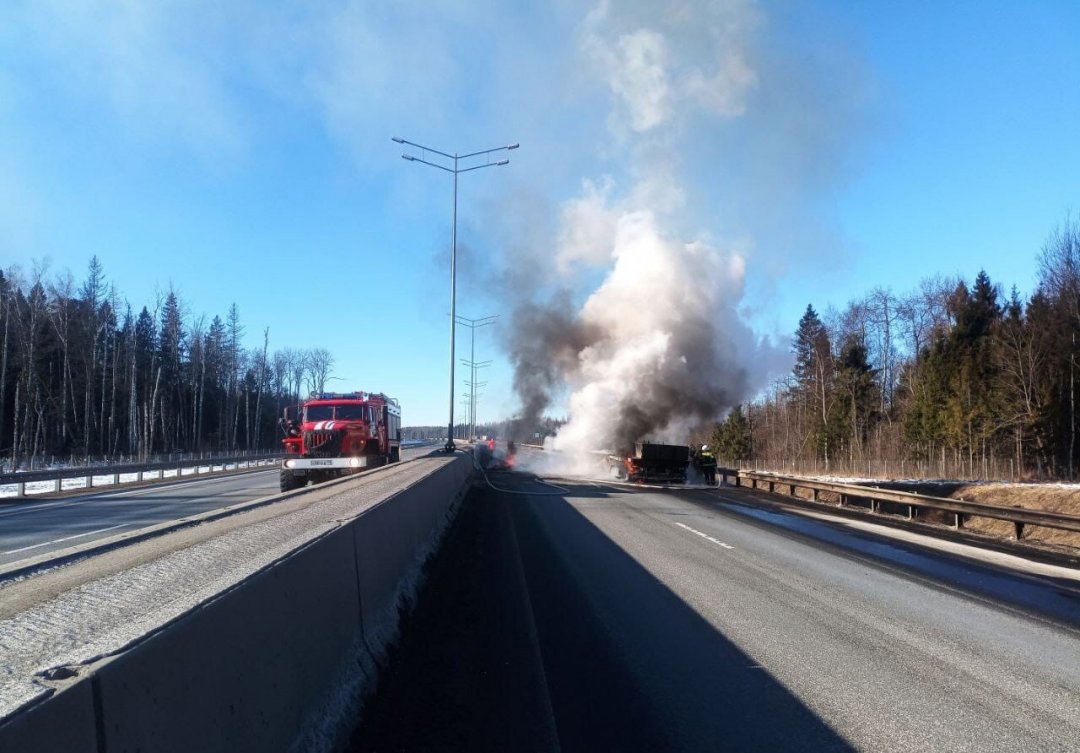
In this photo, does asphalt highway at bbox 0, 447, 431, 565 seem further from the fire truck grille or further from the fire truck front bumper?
the fire truck grille

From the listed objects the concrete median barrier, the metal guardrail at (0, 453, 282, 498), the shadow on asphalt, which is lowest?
the shadow on asphalt

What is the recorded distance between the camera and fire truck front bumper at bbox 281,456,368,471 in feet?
66.5

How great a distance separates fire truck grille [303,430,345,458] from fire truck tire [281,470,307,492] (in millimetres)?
957

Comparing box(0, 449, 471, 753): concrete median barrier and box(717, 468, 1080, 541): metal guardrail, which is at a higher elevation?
box(0, 449, 471, 753): concrete median barrier

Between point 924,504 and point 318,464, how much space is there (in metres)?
15.1

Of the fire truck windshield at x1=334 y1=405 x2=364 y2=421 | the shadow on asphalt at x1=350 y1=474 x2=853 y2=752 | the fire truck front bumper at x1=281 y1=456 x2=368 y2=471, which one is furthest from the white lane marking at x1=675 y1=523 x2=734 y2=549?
the fire truck windshield at x1=334 y1=405 x2=364 y2=421

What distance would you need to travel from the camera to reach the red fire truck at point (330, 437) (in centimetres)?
2058

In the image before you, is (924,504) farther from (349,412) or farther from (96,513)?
(96,513)

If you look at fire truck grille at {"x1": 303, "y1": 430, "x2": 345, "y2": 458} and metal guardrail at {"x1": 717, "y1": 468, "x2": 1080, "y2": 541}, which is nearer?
metal guardrail at {"x1": 717, "y1": 468, "x2": 1080, "y2": 541}

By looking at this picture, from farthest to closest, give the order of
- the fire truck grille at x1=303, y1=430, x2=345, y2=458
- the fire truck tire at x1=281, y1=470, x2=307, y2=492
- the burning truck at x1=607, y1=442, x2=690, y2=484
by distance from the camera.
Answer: the burning truck at x1=607, y1=442, x2=690, y2=484
the fire truck grille at x1=303, y1=430, x2=345, y2=458
the fire truck tire at x1=281, y1=470, x2=307, y2=492

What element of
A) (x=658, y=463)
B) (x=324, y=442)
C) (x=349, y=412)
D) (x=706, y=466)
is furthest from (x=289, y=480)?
(x=706, y=466)

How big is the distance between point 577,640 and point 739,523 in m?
10.9

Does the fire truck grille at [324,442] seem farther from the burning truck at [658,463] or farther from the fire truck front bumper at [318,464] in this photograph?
the burning truck at [658,463]

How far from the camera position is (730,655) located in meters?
6.36
